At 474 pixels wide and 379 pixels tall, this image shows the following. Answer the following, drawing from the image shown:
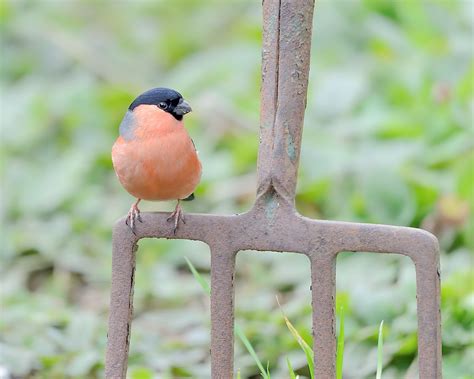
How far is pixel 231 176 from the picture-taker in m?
4.54

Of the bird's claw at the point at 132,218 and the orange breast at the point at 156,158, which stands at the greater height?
the orange breast at the point at 156,158

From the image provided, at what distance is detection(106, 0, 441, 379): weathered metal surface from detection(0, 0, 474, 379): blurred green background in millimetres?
595

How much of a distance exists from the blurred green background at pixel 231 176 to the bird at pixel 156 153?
72cm

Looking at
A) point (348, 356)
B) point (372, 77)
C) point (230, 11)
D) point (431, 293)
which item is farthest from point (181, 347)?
point (230, 11)

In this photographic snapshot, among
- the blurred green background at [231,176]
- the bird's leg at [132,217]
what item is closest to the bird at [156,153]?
the bird's leg at [132,217]

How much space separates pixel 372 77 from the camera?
16.0 feet

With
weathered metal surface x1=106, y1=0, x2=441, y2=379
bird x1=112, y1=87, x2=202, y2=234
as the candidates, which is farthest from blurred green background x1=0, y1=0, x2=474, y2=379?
bird x1=112, y1=87, x2=202, y2=234

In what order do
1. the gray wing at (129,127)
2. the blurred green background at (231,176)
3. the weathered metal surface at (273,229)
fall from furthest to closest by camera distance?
the blurred green background at (231,176) → the gray wing at (129,127) → the weathered metal surface at (273,229)

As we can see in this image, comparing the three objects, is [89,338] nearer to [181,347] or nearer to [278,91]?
[181,347]

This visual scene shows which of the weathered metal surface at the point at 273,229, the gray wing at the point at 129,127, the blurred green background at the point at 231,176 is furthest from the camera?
the blurred green background at the point at 231,176

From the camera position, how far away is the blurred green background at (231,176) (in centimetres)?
326

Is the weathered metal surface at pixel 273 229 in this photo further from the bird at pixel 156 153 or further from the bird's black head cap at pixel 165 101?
the bird's black head cap at pixel 165 101

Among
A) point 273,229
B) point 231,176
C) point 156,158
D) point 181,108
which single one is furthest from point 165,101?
point 231,176

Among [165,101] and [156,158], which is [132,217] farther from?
[165,101]
